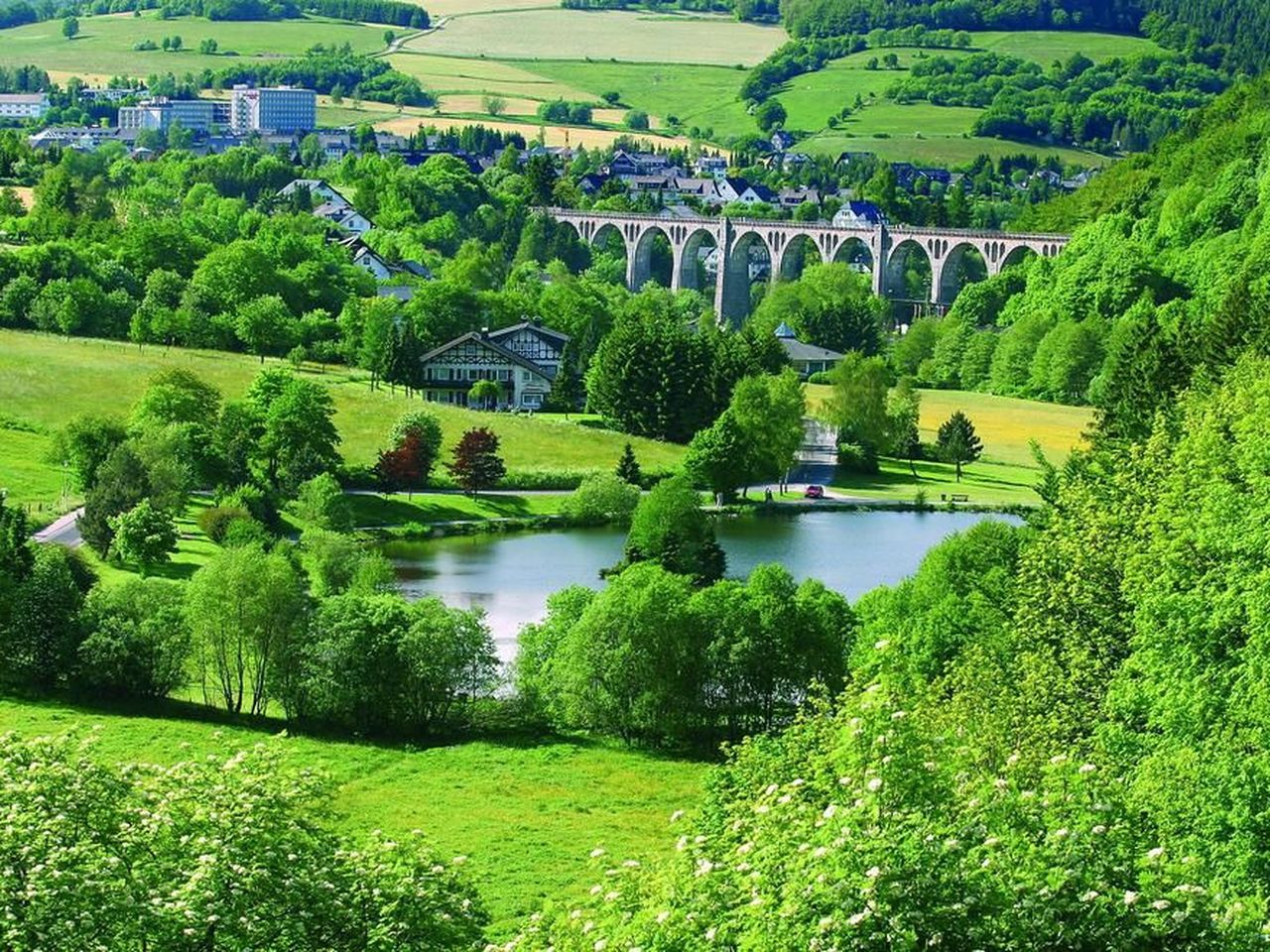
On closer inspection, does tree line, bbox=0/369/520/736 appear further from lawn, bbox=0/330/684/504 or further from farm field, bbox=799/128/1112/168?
farm field, bbox=799/128/1112/168

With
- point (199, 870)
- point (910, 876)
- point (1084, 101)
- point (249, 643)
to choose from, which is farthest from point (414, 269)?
point (1084, 101)

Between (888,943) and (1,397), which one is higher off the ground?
(888,943)

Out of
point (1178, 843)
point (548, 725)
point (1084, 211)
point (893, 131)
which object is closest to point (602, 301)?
point (1084, 211)

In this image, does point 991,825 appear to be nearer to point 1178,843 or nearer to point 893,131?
point 1178,843

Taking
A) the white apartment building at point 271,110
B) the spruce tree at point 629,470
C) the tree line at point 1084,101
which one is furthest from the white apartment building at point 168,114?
the spruce tree at point 629,470

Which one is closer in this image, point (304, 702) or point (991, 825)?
point (991, 825)
